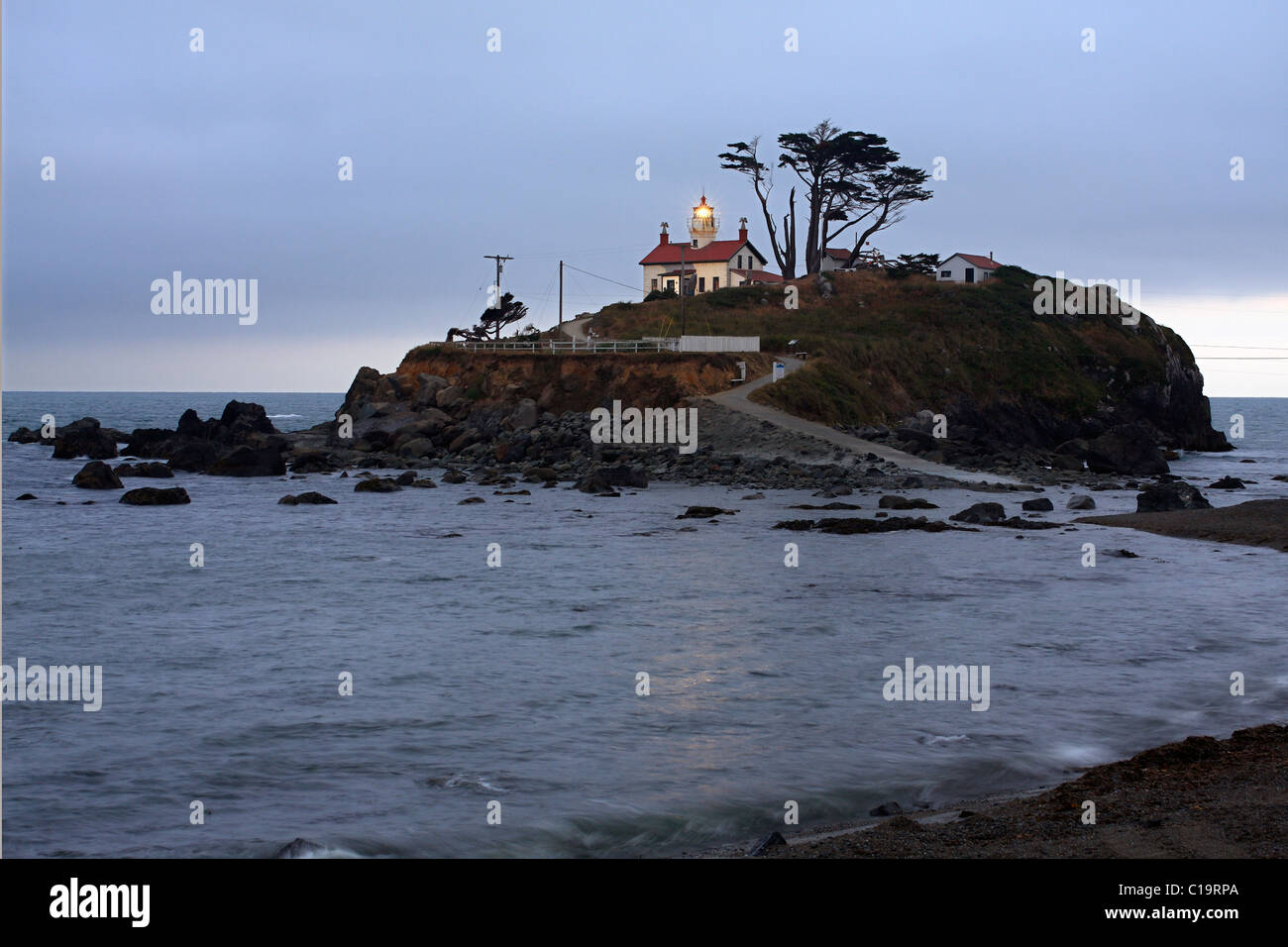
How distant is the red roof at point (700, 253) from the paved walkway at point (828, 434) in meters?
26.6

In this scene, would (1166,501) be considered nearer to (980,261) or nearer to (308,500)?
(308,500)

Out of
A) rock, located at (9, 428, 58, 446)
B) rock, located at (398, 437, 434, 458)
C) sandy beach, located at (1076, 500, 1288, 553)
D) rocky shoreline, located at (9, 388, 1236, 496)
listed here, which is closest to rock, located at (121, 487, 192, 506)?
rocky shoreline, located at (9, 388, 1236, 496)

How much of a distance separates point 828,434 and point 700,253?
39.9m

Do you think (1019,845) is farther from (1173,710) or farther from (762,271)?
(762,271)

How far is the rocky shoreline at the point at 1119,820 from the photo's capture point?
305 inches

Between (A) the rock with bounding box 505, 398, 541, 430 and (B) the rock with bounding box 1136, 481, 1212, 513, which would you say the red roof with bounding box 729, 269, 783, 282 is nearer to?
(A) the rock with bounding box 505, 398, 541, 430

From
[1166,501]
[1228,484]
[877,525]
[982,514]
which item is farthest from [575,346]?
[1166,501]

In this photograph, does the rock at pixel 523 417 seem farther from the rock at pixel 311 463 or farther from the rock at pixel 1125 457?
the rock at pixel 1125 457

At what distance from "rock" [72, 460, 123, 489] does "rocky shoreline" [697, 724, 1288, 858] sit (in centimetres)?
4220

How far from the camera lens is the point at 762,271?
8812 cm

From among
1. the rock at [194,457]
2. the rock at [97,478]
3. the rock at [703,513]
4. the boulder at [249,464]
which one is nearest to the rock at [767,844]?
the rock at [703,513]

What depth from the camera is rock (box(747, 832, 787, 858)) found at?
874cm

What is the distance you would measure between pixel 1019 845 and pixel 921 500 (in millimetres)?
27802
